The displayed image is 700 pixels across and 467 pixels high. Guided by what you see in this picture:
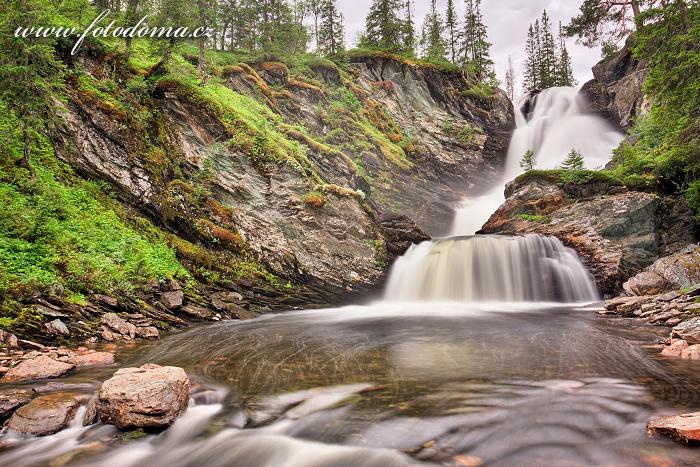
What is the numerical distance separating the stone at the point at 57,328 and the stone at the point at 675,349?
10.4m

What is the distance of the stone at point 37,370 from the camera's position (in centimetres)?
493

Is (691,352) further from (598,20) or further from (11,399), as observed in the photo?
(598,20)

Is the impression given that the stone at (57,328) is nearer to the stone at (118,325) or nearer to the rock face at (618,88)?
the stone at (118,325)

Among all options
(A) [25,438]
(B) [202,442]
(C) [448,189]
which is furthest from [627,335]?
(C) [448,189]

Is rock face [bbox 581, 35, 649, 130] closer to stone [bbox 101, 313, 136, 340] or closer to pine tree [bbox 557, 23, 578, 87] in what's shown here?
pine tree [bbox 557, 23, 578, 87]

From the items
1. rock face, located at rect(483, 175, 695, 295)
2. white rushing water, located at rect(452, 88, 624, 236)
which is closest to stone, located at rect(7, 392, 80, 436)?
rock face, located at rect(483, 175, 695, 295)

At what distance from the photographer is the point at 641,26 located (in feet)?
46.5

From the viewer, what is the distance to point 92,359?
6.00 meters

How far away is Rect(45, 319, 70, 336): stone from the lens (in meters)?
6.77

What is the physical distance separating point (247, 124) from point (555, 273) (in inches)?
590

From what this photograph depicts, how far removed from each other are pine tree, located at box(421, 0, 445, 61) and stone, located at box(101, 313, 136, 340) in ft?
134

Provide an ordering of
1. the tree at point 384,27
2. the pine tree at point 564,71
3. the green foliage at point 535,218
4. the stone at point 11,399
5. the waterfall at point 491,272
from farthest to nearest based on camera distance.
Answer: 1. the pine tree at point 564,71
2. the tree at point 384,27
3. the green foliage at point 535,218
4. the waterfall at point 491,272
5. the stone at point 11,399

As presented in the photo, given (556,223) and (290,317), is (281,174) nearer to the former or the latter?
(290,317)

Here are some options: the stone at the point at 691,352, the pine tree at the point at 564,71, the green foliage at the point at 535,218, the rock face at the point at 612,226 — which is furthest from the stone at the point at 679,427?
the pine tree at the point at 564,71
